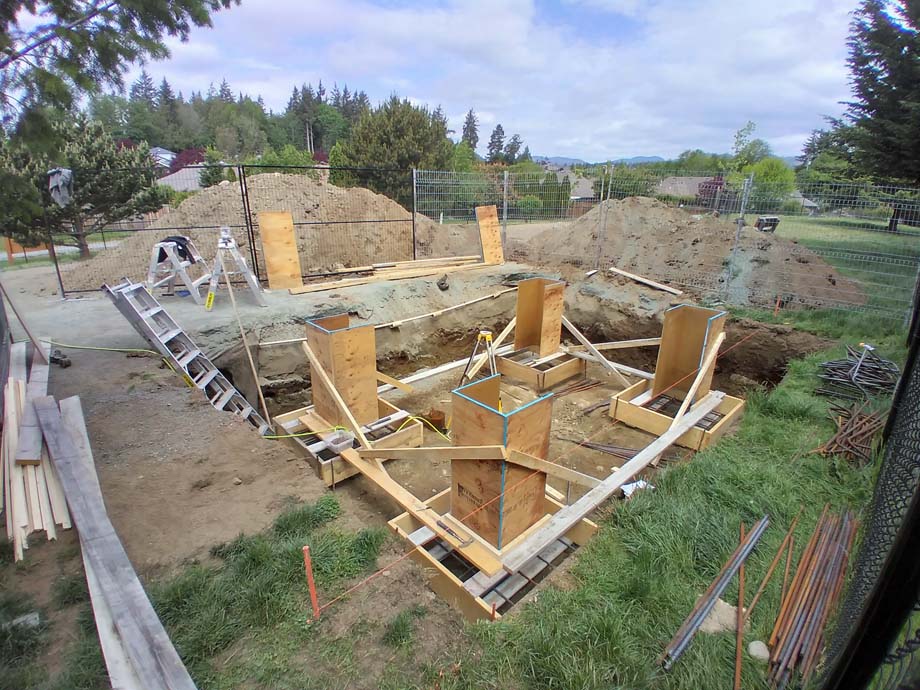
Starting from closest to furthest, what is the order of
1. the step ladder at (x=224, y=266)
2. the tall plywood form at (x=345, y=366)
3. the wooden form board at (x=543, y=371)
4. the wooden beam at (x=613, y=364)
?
the tall plywood form at (x=345, y=366), the wooden form board at (x=543, y=371), the wooden beam at (x=613, y=364), the step ladder at (x=224, y=266)

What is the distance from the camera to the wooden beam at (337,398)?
196 inches

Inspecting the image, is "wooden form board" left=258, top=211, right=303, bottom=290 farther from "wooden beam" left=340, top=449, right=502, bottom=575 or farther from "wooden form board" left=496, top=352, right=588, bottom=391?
"wooden beam" left=340, top=449, right=502, bottom=575

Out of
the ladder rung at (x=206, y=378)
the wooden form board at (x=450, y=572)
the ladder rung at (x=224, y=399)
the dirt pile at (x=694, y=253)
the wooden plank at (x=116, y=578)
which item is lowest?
the wooden form board at (x=450, y=572)

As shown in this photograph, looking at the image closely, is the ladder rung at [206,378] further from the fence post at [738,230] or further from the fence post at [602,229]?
the fence post at [738,230]

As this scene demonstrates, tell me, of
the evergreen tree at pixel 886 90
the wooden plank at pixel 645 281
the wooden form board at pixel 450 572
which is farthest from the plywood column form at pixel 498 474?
the evergreen tree at pixel 886 90

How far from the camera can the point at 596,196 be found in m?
13.5

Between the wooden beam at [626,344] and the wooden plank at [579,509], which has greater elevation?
the wooden beam at [626,344]

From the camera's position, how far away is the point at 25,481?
11.0ft

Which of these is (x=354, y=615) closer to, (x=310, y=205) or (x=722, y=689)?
(x=722, y=689)

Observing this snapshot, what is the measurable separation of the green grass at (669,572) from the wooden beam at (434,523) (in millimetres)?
561

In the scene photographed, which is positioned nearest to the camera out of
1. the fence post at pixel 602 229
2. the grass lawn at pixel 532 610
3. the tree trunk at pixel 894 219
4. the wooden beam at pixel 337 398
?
the grass lawn at pixel 532 610

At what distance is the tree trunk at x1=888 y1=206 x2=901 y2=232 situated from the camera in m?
8.09

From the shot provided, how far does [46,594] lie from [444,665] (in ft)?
8.05

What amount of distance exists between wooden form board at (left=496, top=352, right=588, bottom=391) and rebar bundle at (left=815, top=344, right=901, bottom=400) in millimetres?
3400
